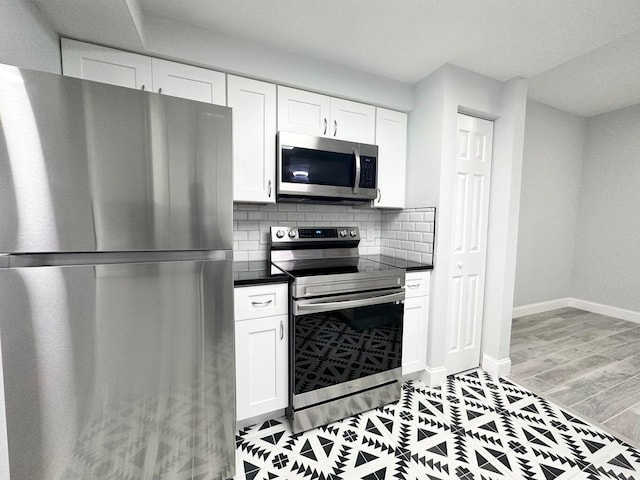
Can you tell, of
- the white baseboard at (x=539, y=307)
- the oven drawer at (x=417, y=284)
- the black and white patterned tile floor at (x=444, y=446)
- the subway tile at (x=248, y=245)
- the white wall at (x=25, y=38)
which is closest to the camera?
the white wall at (x=25, y=38)

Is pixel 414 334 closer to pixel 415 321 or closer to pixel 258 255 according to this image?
pixel 415 321

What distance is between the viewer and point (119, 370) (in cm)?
104

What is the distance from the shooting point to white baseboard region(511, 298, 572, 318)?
3.48 m

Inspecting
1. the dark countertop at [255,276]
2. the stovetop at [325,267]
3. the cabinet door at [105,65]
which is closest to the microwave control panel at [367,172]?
the stovetop at [325,267]

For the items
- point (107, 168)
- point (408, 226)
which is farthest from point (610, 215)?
point (107, 168)

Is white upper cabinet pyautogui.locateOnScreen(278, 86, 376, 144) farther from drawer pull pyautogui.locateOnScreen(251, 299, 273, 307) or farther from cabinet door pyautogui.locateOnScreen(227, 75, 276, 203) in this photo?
drawer pull pyautogui.locateOnScreen(251, 299, 273, 307)

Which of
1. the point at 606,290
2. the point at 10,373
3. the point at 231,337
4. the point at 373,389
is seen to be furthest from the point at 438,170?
the point at 606,290

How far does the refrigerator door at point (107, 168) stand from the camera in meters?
0.88

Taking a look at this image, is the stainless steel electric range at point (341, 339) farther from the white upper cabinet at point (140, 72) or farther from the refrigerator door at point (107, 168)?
the white upper cabinet at point (140, 72)

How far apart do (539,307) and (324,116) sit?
12.8ft

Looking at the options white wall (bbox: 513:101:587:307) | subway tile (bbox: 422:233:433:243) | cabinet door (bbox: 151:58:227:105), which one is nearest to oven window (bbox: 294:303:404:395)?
subway tile (bbox: 422:233:433:243)

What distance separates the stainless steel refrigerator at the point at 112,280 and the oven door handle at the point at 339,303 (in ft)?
1.48

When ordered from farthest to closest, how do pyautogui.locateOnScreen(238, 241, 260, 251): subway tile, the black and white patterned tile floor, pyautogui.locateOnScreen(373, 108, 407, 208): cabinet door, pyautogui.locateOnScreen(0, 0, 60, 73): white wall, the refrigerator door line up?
pyautogui.locateOnScreen(373, 108, 407, 208): cabinet door < pyautogui.locateOnScreen(238, 241, 260, 251): subway tile < the black and white patterned tile floor < pyautogui.locateOnScreen(0, 0, 60, 73): white wall < the refrigerator door

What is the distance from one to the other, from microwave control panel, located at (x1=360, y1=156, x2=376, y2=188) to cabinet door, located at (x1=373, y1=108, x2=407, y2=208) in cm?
13
